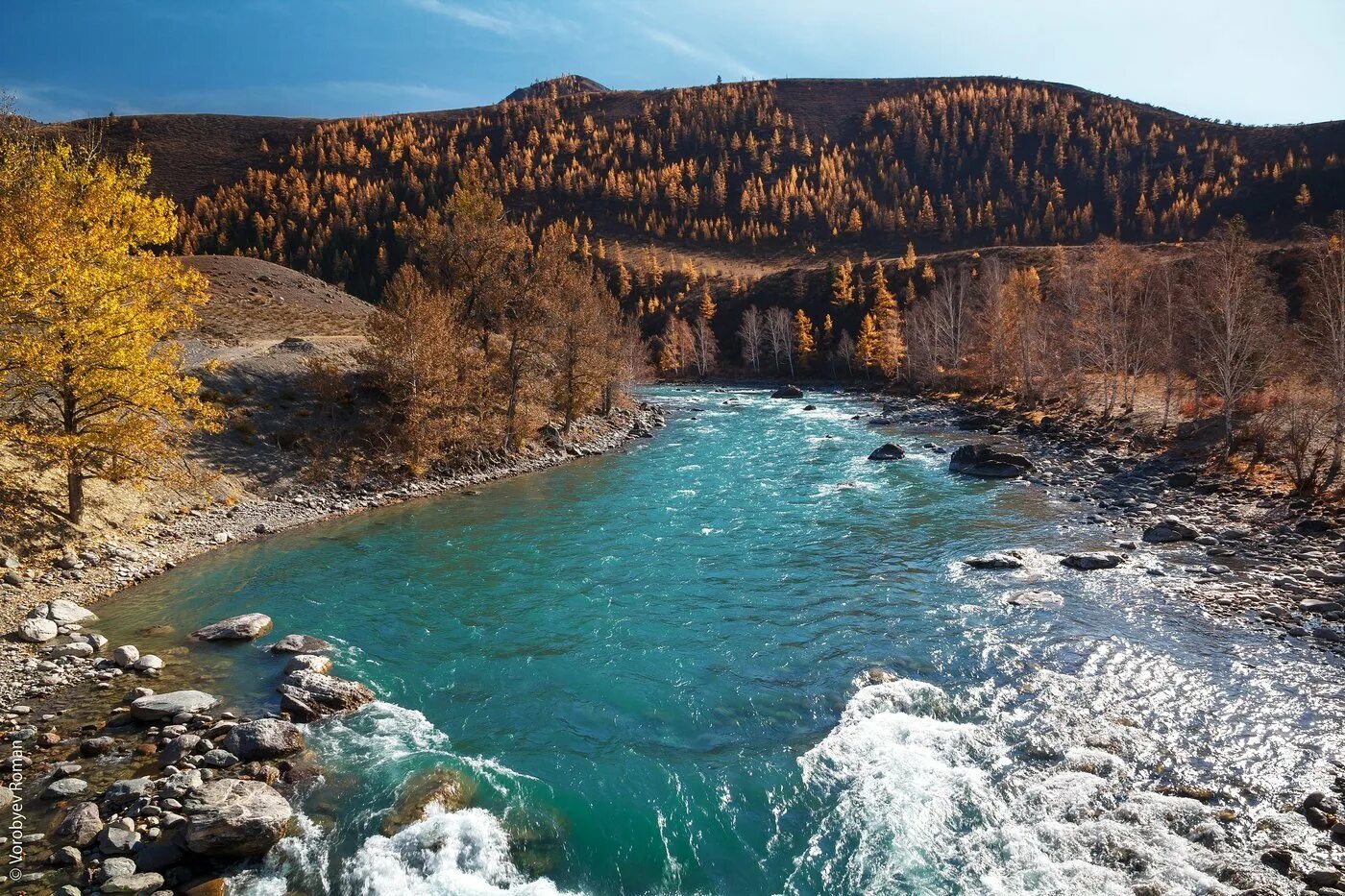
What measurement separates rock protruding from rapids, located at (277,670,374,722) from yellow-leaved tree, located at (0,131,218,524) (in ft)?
38.2

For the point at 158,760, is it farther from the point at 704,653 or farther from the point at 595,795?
the point at 704,653

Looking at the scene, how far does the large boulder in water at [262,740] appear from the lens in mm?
11805

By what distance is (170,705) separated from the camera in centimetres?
1302

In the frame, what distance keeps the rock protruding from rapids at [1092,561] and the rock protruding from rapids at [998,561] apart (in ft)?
4.23

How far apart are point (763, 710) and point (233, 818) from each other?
9076 millimetres

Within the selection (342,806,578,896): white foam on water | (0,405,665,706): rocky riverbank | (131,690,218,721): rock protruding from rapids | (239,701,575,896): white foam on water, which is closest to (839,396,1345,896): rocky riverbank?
(342,806,578,896): white foam on water

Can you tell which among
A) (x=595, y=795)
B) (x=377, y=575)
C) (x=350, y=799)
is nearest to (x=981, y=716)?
(x=595, y=795)

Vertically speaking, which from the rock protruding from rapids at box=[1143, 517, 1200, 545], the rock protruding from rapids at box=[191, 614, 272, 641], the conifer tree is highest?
the conifer tree

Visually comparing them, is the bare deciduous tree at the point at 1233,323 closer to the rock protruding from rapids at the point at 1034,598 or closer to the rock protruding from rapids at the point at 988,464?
the rock protruding from rapids at the point at 988,464

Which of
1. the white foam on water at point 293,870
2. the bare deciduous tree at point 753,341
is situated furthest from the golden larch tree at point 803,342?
the white foam on water at point 293,870

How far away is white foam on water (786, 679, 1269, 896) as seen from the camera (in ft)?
30.0

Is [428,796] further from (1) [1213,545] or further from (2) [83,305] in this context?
(1) [1213,545]

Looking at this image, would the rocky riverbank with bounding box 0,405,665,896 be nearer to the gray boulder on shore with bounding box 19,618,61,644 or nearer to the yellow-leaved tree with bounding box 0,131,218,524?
the gray boulder on shore with bounding box 19,618,61,644

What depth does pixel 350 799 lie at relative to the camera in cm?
1093
